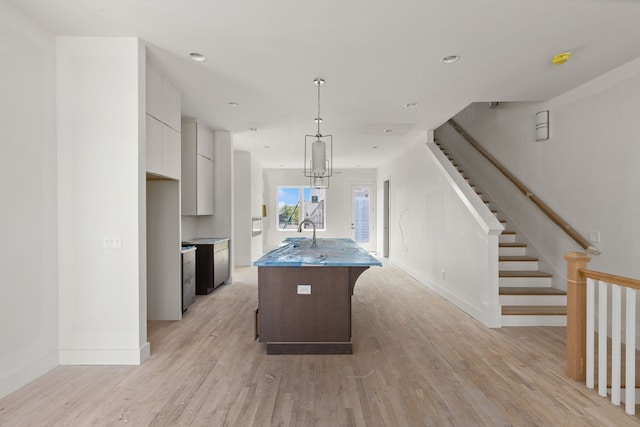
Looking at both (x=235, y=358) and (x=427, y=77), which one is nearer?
(x=235, y=358)

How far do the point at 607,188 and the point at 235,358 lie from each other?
4.07m

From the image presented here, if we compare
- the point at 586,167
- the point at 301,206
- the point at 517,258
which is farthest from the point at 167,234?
the point at 301,206

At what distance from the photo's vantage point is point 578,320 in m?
2.41

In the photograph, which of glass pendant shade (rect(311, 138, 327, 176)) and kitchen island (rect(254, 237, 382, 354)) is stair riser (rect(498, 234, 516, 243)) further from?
glass pendant shade (rect(311, 138, 327, 176))

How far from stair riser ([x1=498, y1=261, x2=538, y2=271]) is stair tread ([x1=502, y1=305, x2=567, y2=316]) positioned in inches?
25.5

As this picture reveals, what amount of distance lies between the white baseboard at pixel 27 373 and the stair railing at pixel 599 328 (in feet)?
13.3

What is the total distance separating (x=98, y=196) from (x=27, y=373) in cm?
139

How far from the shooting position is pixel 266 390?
2.27 meters

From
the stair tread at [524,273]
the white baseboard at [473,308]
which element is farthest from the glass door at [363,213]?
the stair tread at [524,273]

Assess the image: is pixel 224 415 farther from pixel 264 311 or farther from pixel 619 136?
pixel 619 136

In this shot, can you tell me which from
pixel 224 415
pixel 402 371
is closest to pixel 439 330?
pixel 402 371

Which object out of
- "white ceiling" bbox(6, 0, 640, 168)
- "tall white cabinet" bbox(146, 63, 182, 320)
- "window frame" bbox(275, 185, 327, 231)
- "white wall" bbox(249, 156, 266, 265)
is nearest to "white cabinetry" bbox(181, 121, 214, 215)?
"white ceiling" bbox(6, 0, 640, 168)

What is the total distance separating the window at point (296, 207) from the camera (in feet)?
33.0

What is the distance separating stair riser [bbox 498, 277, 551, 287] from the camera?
13.3 ft
